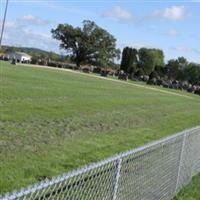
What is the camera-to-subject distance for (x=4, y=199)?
3.83m

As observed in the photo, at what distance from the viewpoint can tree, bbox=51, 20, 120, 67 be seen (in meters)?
149

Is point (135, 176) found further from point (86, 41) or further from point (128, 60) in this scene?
point (86, 41)

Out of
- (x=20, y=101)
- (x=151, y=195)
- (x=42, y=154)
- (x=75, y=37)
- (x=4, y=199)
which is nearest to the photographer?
(x=4, y=199)

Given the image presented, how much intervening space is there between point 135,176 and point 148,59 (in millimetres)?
157352

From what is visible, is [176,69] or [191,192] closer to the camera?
[191,192]

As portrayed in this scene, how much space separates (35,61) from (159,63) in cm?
6344

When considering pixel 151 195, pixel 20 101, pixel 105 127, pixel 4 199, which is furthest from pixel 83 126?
pixel 4 199

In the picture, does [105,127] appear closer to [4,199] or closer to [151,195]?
[151,195]

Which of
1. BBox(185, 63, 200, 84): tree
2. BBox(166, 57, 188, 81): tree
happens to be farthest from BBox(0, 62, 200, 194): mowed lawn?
BBox(166, 57, 188, 81): tree

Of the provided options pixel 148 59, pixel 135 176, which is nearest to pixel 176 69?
pixel 148 59

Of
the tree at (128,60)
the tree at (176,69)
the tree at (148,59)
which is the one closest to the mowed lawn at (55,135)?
the tree at (128,60)

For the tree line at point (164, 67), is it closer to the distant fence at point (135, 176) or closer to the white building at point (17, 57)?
the white building at point (17, 57)

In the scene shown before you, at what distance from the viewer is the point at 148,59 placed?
164 m

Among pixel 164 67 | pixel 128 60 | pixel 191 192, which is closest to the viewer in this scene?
pixel 191 192
